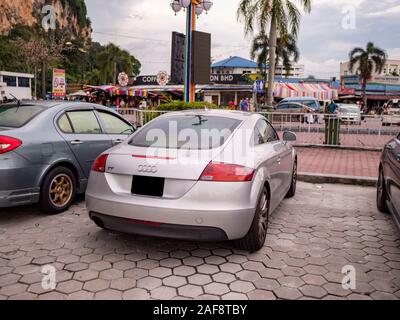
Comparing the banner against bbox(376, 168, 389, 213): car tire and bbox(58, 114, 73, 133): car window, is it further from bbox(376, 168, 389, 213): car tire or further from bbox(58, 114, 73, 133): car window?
bbox(376, 168, 389, 213): car tire

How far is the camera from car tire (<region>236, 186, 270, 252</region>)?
12.1 feet

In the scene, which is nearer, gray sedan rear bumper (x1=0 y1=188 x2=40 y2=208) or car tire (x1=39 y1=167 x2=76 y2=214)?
gray sedan rear bumper (x1=0 y1=188 x2=40 y2=208)

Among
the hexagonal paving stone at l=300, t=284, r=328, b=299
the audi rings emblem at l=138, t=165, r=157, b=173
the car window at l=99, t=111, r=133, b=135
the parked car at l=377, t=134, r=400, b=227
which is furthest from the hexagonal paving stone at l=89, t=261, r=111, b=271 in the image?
the parked car at l=377, t=134, r=400, b=227

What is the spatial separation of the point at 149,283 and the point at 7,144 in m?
2.46

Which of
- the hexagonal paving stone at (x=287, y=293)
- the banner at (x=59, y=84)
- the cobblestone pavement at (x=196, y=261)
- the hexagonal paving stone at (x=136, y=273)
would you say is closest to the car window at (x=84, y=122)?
the cobblestone pavement at (x=196, y=261)

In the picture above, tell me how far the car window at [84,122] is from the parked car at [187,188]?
63.5 inches

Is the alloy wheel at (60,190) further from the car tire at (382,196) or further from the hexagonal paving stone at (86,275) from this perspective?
the car tire at (382,196)

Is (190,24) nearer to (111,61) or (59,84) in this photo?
(59,84)

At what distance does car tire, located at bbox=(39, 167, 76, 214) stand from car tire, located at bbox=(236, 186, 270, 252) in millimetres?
2563

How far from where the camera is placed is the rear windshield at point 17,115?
4.76 metres

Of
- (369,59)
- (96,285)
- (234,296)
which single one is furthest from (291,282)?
(369,59)

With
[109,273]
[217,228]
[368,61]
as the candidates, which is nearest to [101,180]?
[109,273]

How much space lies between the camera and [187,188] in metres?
3.36
